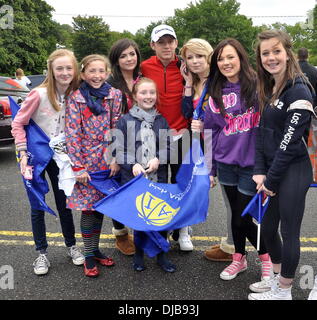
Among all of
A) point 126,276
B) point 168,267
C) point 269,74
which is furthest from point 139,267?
point 269,74

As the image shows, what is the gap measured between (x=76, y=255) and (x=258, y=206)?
172cm

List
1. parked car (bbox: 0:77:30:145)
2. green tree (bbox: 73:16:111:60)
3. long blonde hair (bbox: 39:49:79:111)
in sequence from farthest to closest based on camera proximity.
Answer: green tree (bbox: 73:16:111:60)
parked car (bbox: 0:77:30:145)
long blonde hair (bbox: 39:49:79:111)

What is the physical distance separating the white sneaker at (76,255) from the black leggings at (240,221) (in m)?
1.40

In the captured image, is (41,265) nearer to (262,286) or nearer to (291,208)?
(262,286)

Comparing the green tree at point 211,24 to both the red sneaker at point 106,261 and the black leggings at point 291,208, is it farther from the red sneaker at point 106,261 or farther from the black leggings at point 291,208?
the black leggings at point 291,208

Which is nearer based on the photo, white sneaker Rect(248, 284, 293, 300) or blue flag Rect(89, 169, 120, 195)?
white sneaker Rect(248, 284, 293, 300)

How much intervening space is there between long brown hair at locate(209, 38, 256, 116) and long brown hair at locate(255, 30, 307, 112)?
14 cm

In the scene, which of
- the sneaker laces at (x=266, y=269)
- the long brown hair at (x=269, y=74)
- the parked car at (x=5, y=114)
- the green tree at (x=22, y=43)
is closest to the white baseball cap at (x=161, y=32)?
the long brown hair at (x=269, y=74)

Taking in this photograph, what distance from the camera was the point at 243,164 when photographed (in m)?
2.62

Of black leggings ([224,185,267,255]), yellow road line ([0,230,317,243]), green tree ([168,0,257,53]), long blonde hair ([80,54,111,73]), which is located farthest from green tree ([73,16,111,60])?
black leggings ([224,185,267,255])

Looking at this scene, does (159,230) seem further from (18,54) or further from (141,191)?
(18,54)

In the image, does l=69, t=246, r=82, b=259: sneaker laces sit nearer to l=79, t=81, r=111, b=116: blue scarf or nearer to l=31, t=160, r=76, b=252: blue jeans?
l=31, t=160, r=76, b=252: blue jeans
